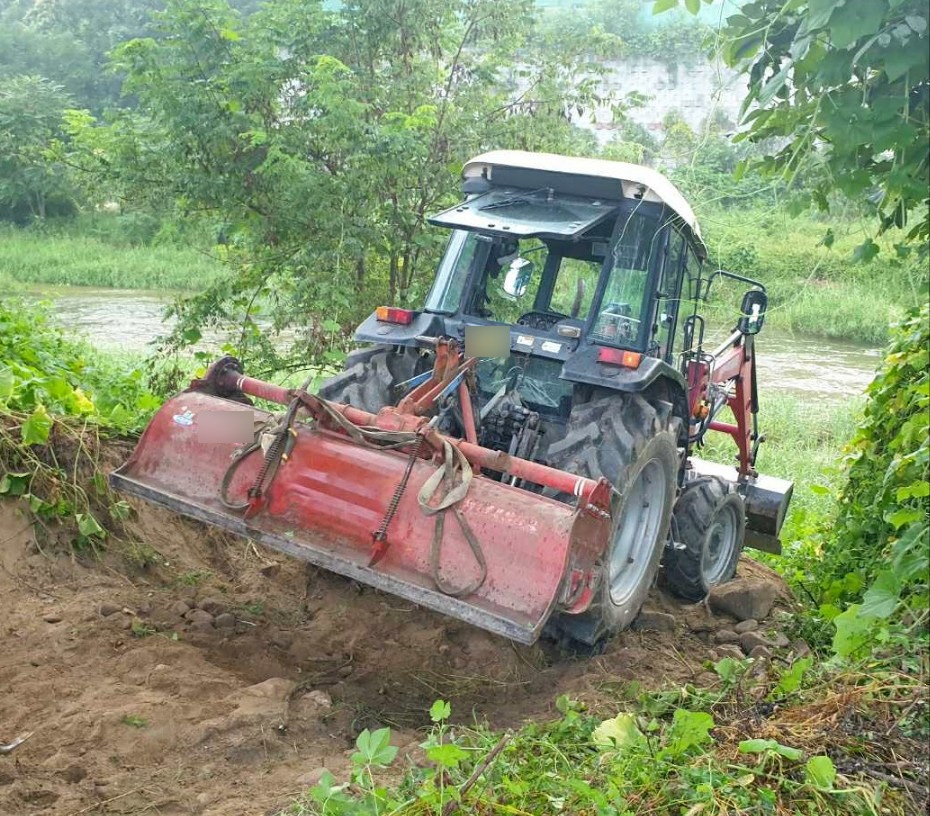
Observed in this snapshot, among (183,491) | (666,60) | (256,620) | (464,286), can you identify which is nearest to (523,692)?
(256,620)

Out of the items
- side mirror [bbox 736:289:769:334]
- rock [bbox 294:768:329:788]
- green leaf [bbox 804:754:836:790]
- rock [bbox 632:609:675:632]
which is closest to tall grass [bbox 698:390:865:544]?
side mirror [bbox 736:289:769:334]

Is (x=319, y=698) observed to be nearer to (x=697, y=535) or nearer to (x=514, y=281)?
(x=514, y=281)

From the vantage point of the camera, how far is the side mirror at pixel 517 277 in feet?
17.1

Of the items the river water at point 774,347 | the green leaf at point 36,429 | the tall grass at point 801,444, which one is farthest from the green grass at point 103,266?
Answer: the green leaf at point 36,429

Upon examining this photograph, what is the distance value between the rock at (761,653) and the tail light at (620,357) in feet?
4.44

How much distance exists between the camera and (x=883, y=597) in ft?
9.65

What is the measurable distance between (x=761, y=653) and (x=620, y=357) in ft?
4.72

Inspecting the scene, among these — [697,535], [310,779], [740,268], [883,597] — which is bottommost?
[310,779]

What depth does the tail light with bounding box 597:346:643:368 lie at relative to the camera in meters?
4.39

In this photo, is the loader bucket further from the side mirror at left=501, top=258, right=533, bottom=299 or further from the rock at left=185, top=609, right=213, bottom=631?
the side mirror at left=501, top=258, right=533, bottom=299

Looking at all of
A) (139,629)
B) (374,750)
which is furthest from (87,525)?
(374,750)

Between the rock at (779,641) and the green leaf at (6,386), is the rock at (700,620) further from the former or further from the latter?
the green leaf at (6,386)

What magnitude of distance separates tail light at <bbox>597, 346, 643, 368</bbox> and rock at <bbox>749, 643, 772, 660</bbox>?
135 cm

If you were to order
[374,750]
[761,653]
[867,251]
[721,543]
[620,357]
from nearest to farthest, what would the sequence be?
[374,750] < [867,251] < [620,357] < [761,653] < [721,543]
